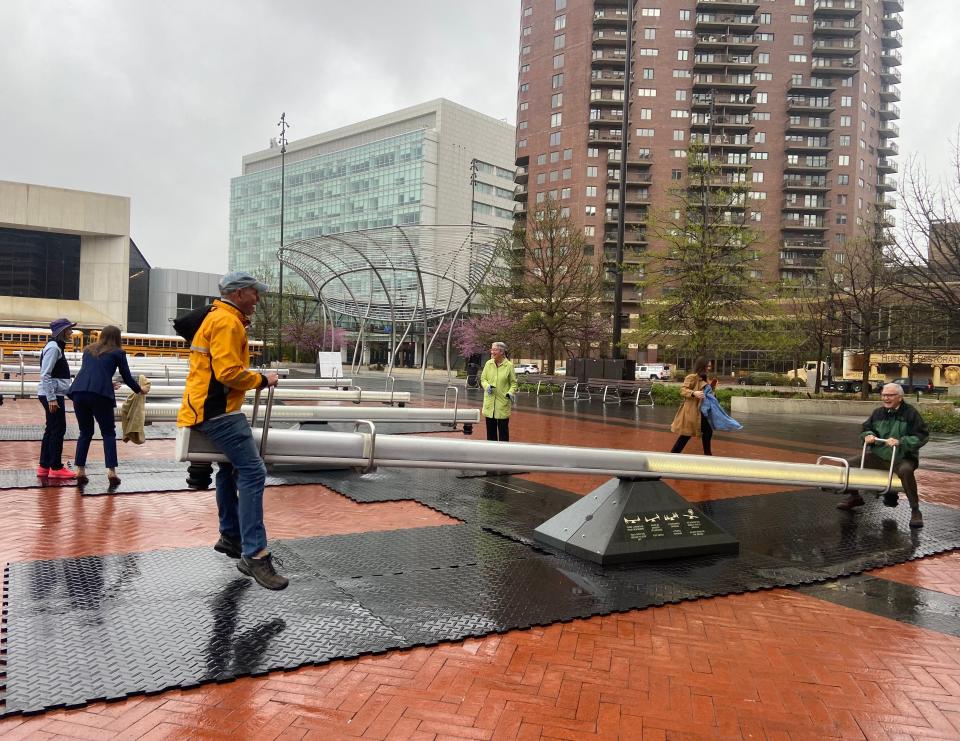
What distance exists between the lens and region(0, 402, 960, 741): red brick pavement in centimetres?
293

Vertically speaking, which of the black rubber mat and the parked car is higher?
the parked car

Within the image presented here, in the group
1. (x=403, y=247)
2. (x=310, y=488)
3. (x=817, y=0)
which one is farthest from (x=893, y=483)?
(x=817, y=0)

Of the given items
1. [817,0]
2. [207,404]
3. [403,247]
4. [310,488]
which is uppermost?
[817,0]

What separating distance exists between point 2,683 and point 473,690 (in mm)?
2043

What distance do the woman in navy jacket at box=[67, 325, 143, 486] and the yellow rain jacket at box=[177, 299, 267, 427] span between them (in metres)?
3.56

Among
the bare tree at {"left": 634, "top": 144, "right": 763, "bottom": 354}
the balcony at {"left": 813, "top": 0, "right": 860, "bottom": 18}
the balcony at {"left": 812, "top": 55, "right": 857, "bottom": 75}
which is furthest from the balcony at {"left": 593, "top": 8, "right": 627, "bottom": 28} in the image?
the bare tree at {"left": 634, "top": 144, "right": 763, "bottom": 354}

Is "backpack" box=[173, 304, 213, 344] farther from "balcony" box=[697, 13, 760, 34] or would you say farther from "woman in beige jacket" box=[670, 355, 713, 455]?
"balcony" box=[697, 13, 760, 34]

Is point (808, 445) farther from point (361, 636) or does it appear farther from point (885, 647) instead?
point (361, 636)

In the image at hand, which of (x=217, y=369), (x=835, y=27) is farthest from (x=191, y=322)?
(x=835, y=27)

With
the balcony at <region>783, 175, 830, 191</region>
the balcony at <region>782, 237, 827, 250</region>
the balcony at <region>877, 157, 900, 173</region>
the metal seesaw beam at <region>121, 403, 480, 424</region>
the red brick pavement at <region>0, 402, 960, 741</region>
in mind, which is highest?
the balcony at <region>877, 157, 900, 173</region>

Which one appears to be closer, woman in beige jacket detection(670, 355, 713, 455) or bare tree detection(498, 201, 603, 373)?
woman in beige jacket detection(670, 355, 713, 455)

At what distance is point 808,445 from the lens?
547 inches

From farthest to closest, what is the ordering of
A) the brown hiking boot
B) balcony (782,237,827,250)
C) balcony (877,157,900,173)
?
1. balcony (877,157,900,173)
2. balcony (782,237,827,250)
3. the brown hiking boot

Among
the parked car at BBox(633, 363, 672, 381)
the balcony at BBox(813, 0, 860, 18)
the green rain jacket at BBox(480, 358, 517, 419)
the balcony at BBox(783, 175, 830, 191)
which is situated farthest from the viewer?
the balcony at BBox(813, 0, 860, 18)
